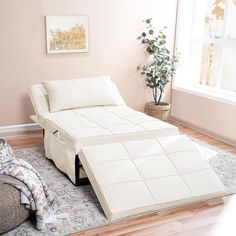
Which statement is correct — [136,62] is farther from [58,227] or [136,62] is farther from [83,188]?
[58,227]

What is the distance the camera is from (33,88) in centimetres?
367

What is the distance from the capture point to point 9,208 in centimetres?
203

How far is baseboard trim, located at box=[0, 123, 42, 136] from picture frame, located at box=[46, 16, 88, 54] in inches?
39.4

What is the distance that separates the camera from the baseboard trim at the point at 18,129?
13.4 feet

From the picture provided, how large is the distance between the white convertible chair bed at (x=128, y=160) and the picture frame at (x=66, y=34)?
1117 mm

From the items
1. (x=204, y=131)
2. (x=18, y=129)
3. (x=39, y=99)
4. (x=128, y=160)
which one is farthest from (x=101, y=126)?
(x=204, y=131)

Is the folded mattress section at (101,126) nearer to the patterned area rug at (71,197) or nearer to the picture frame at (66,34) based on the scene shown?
the patterned area rug at (71,197)

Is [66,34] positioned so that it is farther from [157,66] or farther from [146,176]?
[146,176]

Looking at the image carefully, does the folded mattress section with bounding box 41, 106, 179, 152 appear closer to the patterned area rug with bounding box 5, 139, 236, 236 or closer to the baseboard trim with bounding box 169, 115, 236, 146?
the patterned area rug with bounding box 5, 139, 236, 236

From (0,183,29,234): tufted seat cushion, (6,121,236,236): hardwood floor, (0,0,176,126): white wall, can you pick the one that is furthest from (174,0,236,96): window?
(0,183,29,234): tufted seat cushion

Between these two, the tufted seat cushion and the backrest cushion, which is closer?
the tufted seat cushion

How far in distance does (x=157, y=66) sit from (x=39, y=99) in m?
1.79

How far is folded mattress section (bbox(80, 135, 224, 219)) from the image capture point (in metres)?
2.34

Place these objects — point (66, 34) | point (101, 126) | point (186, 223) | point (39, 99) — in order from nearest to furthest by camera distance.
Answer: point (186, 223) → point (101, 126) → point (39, 99) → point (66, 34)
